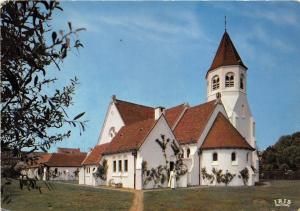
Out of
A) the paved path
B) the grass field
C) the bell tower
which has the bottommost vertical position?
the paved path

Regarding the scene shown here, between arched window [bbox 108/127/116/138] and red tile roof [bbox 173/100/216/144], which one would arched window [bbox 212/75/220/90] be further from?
arched window [bbox 108/127/116/138]

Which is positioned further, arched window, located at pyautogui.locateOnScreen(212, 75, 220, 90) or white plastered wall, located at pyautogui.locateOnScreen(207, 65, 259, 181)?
arched window, located at pyautogui.locateOnScreen(212, 75, 220, 90)

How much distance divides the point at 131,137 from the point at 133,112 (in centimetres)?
282

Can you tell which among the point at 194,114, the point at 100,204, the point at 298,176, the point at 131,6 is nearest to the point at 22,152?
the point at 131,6

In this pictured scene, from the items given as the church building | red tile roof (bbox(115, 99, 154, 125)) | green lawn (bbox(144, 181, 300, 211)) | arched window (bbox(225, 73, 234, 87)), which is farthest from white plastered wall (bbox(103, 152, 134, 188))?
arched window (bbox(225, 73, 234, 87))

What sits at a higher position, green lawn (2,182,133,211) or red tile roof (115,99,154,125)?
red tile roof (115,99,154,125)

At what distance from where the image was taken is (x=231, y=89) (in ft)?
73.0

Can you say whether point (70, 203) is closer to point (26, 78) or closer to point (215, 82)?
point (26, 78)

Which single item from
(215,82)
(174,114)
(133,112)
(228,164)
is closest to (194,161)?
(228,164)

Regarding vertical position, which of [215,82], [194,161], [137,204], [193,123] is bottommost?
[137,204]

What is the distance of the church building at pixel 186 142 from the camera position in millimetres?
17344

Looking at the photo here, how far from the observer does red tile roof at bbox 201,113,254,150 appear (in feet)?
63.9

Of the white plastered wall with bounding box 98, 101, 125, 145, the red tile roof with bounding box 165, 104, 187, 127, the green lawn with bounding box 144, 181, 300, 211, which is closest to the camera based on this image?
the green lawn with bounding box 144, 181, 300, 211

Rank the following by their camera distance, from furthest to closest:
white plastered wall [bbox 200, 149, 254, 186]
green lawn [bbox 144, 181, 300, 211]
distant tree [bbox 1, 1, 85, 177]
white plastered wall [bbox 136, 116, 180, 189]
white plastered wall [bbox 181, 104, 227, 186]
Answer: white plastered wall [bbox 181, 104, 227, 186], white plastered wall [bbox 200, 149, 254, 186], white plastered wall [bbox 136, 116, 180, 189], green lawn [bbox 144, 181, 300, 211], distant tree [bbox 1, 1, 85, 177]
